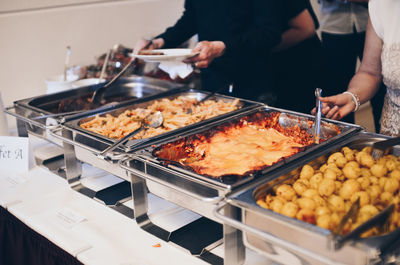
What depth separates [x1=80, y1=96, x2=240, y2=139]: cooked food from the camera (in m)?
1.75

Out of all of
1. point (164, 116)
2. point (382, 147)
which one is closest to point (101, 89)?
point (164, 116)

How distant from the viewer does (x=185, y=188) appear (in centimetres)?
123

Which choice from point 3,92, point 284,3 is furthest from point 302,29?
point 3,92

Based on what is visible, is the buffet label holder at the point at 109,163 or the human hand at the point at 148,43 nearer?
the buffet label holder at the point at 109,163

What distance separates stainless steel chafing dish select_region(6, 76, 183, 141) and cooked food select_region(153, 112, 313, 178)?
1.99ft

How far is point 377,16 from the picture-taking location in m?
1.67

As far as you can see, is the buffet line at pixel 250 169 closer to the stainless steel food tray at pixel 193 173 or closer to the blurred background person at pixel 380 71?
the stainless steel food tray at pixel 193 173

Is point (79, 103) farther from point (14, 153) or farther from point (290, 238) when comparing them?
point (290, 238)

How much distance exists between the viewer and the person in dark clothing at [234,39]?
6.88ft

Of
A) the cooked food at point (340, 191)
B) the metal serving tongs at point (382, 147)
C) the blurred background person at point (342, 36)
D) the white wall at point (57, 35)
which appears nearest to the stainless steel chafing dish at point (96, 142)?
the cooked food at point (340, 191)

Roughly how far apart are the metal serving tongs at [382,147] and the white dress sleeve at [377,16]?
60 cm

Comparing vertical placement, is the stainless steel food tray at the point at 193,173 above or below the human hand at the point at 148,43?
below

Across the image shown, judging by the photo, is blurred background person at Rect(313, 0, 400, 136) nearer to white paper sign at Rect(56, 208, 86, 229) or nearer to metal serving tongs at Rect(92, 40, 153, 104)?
white paper sign at Rect(56, 208, 86, 229)

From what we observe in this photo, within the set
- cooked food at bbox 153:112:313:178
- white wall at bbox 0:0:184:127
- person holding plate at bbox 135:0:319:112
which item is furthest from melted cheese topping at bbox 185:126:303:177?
white wall at bbox 0:0:184:127
